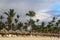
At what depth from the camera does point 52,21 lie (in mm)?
69812

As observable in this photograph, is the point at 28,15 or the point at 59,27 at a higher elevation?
the point at 28,15

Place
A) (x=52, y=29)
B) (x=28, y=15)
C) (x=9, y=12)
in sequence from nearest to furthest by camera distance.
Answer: (x=9, y=12) < (x=28, y=15) < (x=52, y=29)

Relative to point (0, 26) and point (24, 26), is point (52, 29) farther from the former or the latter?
point (0, 26)

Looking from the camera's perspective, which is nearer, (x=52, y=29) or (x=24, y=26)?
(x=52, y=29)

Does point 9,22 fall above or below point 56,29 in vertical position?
above

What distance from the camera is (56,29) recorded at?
66.9 metres

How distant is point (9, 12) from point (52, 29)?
62.3 feet

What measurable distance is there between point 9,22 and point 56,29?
20.5 meters

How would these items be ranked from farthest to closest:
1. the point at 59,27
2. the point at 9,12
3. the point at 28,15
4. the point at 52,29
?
the point at 59,27 < the point at 52,29 < the point at 28,15 < the point at 9,12

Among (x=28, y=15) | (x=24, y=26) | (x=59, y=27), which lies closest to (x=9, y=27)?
(x=28, y=15)

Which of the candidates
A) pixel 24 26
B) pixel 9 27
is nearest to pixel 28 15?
pixel 9 27

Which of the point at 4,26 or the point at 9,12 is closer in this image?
the point at 9,12

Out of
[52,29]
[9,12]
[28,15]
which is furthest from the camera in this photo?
[52,29]

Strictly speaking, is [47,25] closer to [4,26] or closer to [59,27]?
[59,27]
